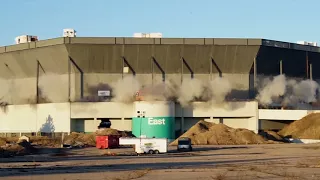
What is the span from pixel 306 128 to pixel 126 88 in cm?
2918

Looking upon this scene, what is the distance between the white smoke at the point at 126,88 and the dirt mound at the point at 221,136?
11.9m

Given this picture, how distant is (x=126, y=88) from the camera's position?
86000 millimetres

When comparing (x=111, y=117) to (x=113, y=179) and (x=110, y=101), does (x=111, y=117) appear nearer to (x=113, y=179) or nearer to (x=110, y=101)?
(x=110, y=101)

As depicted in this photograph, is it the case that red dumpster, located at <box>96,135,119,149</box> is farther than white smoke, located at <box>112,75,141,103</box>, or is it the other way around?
white smoke, located at <box>112,75,141,103</box>

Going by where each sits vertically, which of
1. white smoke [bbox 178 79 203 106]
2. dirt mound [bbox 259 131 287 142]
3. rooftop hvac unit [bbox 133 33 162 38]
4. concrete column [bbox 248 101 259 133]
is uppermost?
rooftop hvac unit [bbox 133 33 162 38]

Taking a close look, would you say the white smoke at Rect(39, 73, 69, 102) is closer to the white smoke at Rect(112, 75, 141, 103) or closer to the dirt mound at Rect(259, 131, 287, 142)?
the white smoke at Rect(112, 75, 141, 103)

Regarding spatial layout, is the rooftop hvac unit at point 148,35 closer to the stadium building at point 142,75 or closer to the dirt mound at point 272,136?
the stadium building at point 142,75

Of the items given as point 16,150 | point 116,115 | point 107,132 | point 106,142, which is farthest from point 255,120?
point 16,150

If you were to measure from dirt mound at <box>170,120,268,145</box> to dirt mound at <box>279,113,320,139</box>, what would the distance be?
749cm

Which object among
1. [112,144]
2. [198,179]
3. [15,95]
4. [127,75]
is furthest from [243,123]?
[198,179]

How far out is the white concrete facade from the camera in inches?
3406

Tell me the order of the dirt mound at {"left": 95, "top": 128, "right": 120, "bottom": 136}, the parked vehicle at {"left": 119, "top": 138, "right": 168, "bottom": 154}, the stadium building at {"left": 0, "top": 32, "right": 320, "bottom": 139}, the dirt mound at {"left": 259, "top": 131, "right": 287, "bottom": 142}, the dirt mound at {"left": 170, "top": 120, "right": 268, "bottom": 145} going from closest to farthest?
1. the parked vehicle at {"left": 119, "top": 138, "right": 168, "bottom": 154}
2. the dirt mound at {"left": 170, "top": 120, "right": 268, "bottom": 145}
3. the dirt mound at {"left": 95, "top": 128, "right": 120, "bottom": 136}
4. the dirt mound at {"left": 259, "top": 131, "right": 287, "bottom": 142}
5. the stadium building at {"left": 0, "top": 32, "right": 320, "bottom": 139}

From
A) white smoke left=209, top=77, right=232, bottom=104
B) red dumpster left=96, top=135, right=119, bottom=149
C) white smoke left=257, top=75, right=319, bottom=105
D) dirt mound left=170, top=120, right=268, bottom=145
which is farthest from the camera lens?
white smoke left=257, top=75, right=319, bottom=105

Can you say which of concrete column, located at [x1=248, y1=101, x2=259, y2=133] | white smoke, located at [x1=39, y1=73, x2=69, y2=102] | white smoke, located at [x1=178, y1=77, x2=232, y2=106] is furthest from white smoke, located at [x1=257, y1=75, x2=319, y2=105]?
white smoke, located at [x1=39, y1=73, x2=69, y2=102]
